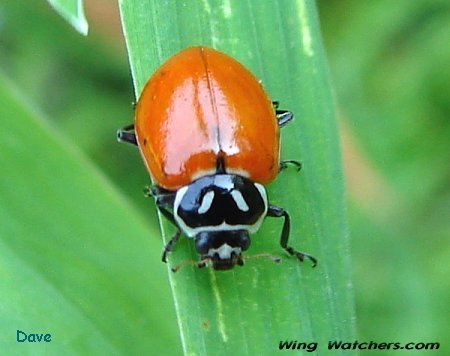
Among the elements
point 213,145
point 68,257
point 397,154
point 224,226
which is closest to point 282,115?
point 213,145

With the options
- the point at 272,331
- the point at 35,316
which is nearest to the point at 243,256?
the point at 272,331

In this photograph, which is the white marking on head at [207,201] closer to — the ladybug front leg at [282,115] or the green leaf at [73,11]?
the ladybug front leg at [282,115]

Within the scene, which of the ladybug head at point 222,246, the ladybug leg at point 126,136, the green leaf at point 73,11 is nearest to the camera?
the green leaf at point 73,11

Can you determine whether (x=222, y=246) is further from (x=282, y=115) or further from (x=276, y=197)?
(x=282, y=115)

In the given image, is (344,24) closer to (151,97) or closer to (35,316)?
(151,97)

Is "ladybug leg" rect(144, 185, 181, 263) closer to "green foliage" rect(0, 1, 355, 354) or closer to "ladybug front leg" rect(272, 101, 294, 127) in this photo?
"green foliage" rect(0, 1, 355, 354)

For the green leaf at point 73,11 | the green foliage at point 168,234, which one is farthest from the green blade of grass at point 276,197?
the green leaf at point 73,11
